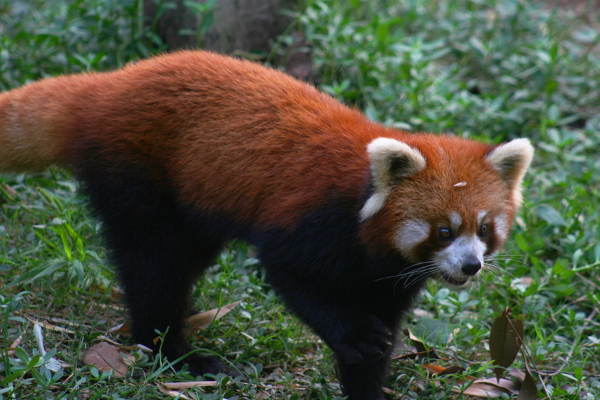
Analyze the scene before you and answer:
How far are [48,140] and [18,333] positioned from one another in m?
0.94

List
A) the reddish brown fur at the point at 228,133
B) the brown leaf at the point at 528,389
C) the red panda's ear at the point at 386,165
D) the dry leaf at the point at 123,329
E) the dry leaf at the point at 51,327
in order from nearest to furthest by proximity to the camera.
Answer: the red panda's ear at the point at 386,165 → the reddish brown fur at the point at 228,133 → the brown leaf at the point at 528,389 → the dry leaf at the point at 51,327 → the dry leaf at the point at 123,329

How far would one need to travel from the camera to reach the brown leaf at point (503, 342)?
3.18 m

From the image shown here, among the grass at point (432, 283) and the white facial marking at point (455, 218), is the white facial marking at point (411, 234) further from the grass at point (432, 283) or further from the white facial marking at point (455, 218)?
the grass at point (432, 283)

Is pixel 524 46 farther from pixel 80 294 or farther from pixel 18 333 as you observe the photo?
pixel 18 333

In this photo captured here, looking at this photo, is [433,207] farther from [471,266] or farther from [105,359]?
[105,359]

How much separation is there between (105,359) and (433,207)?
65.4 inches

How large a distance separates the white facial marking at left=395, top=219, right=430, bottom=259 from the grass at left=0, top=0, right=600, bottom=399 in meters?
0.83

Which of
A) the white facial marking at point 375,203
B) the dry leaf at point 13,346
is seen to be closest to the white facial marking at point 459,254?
the white facial marking at point 375,203

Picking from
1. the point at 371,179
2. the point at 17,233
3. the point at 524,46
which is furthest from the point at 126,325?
the point at 524,46

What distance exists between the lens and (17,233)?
151 inches

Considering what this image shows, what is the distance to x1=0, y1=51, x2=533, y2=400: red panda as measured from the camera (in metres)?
2.79

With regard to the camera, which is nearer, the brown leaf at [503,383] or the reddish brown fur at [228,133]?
the reddish brown fur at [228,133]

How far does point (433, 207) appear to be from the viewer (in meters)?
2.74

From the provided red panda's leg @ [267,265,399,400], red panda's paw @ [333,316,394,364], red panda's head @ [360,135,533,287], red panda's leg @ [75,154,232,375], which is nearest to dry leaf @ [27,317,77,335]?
red panda's leg @ [75,154,232,375]
